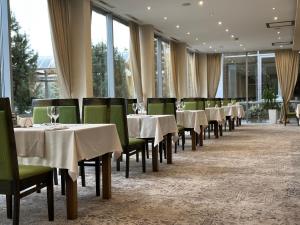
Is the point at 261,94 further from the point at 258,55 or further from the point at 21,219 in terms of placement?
the point at 21,219

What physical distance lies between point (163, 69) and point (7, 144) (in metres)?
11.2

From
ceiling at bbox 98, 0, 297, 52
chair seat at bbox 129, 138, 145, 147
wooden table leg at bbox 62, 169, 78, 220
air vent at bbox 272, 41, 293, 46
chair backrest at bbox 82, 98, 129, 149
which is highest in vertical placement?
ceiling at bbox 98, 0, 297, 52

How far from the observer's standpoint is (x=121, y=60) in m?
10.4

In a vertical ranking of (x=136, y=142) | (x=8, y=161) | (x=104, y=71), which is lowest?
(x=136, y=142)

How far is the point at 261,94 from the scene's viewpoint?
16953mm

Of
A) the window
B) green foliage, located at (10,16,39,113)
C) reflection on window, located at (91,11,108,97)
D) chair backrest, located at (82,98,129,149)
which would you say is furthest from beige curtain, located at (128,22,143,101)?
chair backrest, located at (82,98,129,149)

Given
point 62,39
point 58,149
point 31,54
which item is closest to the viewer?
point 58,149

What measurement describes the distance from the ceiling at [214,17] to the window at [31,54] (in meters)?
2.01

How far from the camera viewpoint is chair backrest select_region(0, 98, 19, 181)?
8.57 ft

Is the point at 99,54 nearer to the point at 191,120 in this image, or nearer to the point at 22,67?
the point at 22,67

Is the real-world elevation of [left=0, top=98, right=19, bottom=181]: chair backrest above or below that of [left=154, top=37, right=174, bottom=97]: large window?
below

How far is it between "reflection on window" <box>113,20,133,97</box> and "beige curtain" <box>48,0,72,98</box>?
241 centimetres

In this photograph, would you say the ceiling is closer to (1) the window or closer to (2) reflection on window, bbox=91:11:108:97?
(2) reflection on window, bbox=91:11:108:97

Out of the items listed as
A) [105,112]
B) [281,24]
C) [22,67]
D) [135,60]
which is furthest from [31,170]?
[281,24]
